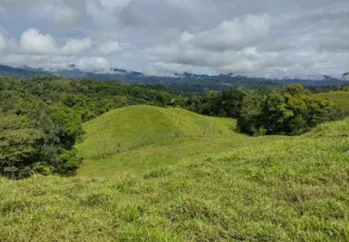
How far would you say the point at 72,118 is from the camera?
47312 millimetres

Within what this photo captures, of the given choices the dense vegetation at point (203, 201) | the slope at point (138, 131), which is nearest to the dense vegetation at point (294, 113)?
the slope at point (138, 131)

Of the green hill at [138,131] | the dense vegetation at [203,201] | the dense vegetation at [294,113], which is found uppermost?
the dense vegetation at [203,201]

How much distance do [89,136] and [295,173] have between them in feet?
215

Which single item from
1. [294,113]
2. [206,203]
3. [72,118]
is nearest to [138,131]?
[72,118]

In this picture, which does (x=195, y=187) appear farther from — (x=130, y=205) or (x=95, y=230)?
(x=95, y=230)

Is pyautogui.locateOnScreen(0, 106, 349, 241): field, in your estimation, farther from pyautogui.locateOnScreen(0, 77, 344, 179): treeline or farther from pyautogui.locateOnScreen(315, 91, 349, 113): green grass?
pyautogui.locateOnScreen(315, 91, 349, 113): green grass

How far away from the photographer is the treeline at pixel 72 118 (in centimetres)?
3781

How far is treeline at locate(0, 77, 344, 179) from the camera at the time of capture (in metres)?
37.8

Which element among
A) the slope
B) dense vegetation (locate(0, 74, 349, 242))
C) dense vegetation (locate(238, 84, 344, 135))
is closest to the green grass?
the slope

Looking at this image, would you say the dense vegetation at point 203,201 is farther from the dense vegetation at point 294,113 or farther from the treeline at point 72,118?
the dense vegetation at point 294,113

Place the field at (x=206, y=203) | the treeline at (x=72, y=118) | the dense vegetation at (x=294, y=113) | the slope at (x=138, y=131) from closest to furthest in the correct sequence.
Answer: the field at (x=206, y=203), the treeline at (x=72, y=118), the slope at (x=138, y=131), the dense vegetation at (x=294, y=113)

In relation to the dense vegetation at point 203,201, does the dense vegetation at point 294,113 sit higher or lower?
lower

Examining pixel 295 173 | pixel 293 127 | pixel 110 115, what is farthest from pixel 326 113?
pixel 295 173

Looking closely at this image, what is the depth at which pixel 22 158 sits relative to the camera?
126ft
